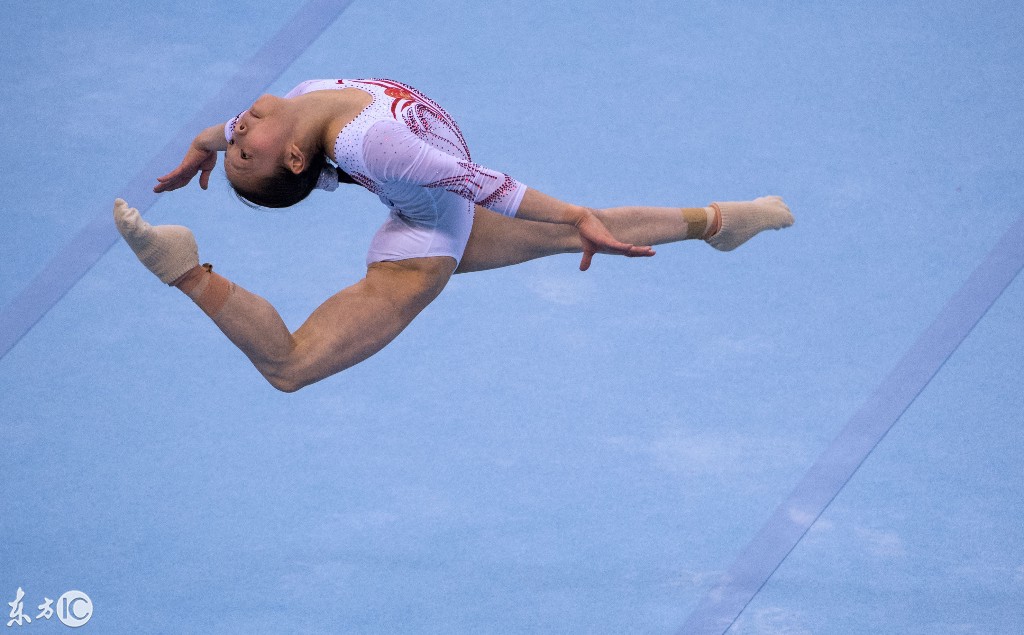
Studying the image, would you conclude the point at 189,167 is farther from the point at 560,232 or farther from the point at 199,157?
the point at 560,232

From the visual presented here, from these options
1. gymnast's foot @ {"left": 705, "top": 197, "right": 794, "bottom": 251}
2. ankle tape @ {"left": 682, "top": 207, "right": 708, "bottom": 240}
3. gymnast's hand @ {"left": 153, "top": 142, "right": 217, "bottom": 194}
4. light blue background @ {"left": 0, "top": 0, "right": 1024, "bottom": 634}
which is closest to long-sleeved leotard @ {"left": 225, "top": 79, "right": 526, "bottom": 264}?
gymnast's hand @ {"left": 153, "top": 142, "right": 217, "bottom": 194}

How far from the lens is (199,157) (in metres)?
3.27

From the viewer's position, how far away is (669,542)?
3.86m

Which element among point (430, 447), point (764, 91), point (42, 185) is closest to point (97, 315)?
point (42, 185)

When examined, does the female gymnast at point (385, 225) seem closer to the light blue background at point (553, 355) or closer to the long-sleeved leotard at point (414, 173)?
the long-sleeved leotard at point (414, 173)

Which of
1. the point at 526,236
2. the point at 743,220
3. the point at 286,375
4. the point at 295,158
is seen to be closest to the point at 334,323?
the point at 286,375

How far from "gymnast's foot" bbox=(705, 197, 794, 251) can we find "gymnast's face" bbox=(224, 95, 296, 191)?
1132 millimetres

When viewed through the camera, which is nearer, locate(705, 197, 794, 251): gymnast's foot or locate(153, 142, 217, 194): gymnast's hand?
locate(153, 142, 217, 194): gymnast's hand

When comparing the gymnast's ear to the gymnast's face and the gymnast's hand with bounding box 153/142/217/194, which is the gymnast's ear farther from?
the gymnast's hand with bounding box 153/142/217/194

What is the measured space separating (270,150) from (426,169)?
1.04ft

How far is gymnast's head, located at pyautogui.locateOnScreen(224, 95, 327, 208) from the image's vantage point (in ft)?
9.37

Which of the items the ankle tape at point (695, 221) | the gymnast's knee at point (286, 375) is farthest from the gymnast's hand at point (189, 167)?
the ankle tape at point (695, 221)

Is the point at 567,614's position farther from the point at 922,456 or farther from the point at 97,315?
the point at 97,315

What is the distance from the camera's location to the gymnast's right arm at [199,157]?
10.5 ft
